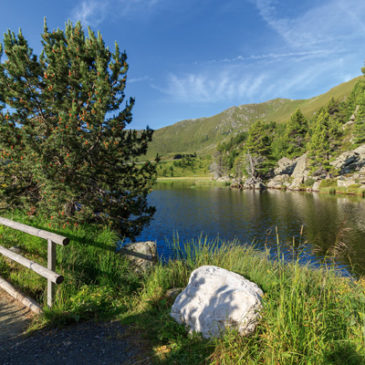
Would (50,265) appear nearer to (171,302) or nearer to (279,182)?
(171,302)

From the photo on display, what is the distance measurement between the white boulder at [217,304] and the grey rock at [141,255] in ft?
9.59

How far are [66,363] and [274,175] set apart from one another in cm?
7748

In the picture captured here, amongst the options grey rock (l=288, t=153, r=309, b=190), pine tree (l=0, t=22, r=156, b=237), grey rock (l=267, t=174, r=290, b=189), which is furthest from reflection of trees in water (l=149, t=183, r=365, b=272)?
grey rock (l=267, t=174, r=290, b=189)

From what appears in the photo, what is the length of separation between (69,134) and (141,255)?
486 centimetres

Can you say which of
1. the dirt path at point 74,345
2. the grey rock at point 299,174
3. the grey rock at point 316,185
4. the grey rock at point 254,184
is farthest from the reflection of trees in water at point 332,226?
the grey rock at point 254,184

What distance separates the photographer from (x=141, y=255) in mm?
7469

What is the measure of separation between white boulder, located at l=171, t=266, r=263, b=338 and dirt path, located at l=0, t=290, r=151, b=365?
95 centimetres

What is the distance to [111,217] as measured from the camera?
30.8 feet

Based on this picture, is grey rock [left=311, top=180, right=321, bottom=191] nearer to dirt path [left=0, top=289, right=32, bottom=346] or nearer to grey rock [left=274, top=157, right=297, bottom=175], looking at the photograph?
grey rock [left=274, top=157, right=297, bottom=175]

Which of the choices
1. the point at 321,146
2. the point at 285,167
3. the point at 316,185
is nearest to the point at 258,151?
the point at 285,167

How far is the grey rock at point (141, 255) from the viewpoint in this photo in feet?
23.6

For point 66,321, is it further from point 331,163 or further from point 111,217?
point 331,163

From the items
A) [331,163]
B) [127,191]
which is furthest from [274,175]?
[127,191]

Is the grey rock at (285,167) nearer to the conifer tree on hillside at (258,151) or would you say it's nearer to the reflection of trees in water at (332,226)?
the conifer tree on hillside at (258,151)
